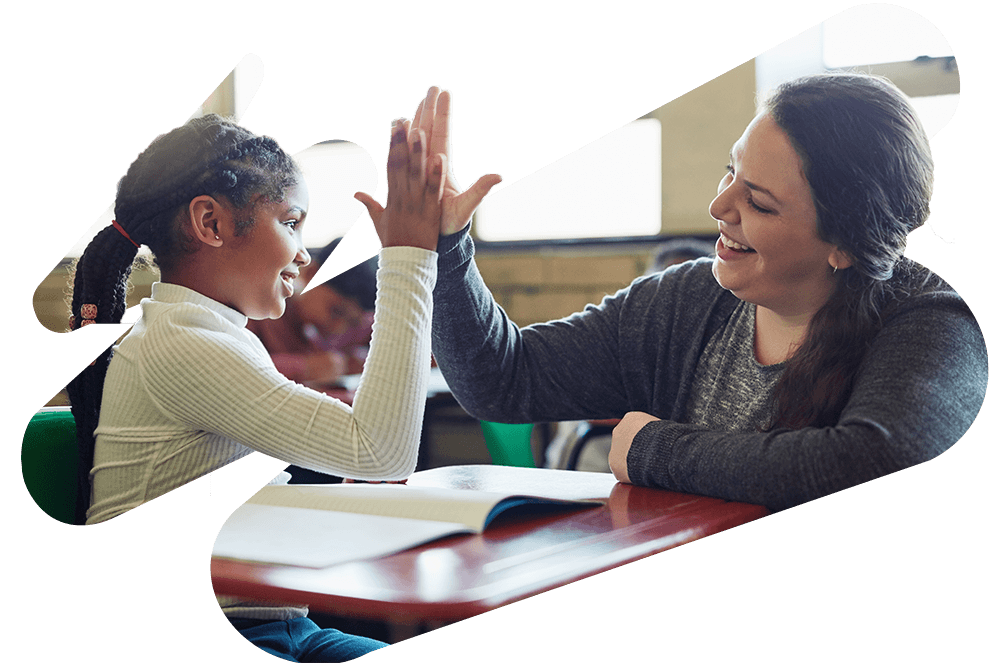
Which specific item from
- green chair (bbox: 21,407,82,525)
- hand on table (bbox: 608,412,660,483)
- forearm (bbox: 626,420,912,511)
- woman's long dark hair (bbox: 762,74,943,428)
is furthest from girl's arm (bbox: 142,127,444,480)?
woman's long dark hair (bbox: 762,74,943,428)

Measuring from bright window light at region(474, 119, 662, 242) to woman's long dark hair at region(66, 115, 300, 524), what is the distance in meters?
0.41

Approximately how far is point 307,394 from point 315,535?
224 millimetres

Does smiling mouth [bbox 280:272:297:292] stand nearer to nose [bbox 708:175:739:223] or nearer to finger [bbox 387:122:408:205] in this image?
finger [bbox 387:122:408:205]

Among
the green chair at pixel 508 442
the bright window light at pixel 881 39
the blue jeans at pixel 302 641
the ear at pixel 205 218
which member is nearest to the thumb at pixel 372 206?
the ear at pixel 205 218

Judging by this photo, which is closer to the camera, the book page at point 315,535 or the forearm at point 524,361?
the book page at point 315,535


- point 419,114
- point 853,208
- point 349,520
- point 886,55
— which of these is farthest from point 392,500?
point 886,55

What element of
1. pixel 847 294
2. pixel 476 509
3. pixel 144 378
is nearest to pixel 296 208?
pixel 144 378

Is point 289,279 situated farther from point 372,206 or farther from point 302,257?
point 372,206

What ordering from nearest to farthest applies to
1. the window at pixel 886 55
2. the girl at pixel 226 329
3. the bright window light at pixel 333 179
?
1. the girl at pixel 226 329
2. the window at pixel 886 55
3. the bright window light at pixel 333 179

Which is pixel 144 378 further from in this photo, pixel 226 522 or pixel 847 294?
pixel 847 294

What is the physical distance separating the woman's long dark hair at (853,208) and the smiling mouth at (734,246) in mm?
127

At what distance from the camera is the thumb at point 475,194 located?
166 cm

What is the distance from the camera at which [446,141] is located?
1683mm

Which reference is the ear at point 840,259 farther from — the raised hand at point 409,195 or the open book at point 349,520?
the raised hand at point 409,195
